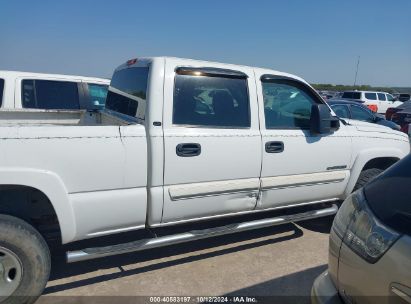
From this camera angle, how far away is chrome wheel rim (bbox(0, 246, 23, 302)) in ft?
8.89

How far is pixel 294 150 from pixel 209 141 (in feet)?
3.30

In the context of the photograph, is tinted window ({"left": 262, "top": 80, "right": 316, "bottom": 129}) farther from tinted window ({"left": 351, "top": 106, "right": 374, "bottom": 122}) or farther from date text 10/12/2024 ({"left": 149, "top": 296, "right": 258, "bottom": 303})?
tinted window ({"left": 351, "top": 106, "right": 374, "bottom": 122})

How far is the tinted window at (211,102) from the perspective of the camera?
3.34 meters

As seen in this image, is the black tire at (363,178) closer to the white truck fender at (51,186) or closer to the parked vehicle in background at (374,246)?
the parked vehicle in background at (374,246)

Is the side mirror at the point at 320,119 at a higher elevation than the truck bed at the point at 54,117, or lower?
higher

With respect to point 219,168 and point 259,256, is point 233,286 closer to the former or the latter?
point 259,256

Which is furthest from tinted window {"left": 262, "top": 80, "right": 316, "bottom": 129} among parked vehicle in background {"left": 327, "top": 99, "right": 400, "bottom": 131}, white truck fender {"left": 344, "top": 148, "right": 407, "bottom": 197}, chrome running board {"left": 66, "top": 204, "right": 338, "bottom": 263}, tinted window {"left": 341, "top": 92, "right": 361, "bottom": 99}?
tinted window {"left": 341, "top": 92, "right": 361, "bottom": 99}

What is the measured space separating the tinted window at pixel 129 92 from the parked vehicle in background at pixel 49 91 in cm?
297

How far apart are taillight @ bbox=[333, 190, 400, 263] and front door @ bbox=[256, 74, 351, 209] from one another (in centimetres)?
160

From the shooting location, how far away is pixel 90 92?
7.18m

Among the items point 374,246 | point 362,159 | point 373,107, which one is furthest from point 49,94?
point 373,107

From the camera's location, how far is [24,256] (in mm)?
2713

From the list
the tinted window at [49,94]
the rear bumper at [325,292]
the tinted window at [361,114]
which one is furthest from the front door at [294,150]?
the tinted window at [361,114]

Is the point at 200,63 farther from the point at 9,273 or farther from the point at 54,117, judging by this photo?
the point at 9,273
